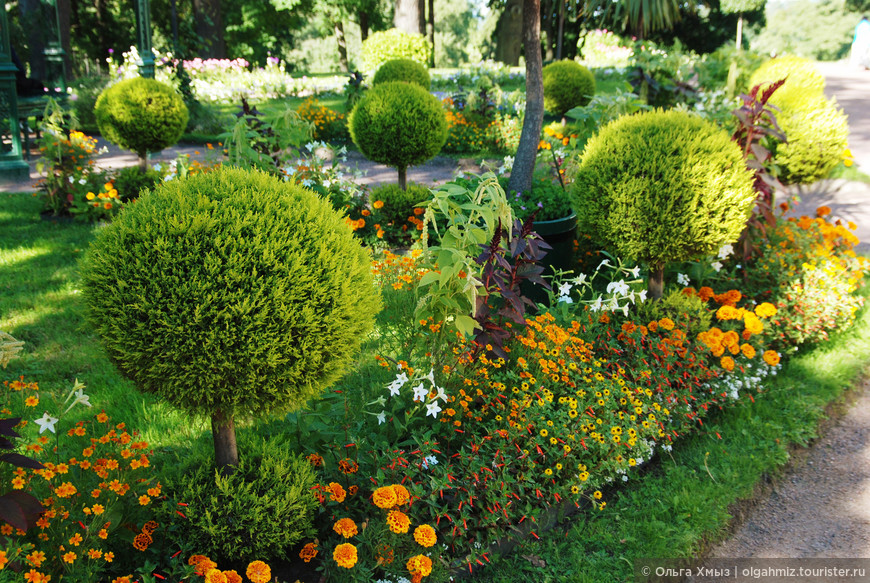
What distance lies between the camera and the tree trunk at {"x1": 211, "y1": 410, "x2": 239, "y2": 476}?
90.0 inches

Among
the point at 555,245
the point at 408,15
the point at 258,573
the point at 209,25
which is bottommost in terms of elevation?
the point at 258,573

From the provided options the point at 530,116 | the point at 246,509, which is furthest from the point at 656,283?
the point at 246,509

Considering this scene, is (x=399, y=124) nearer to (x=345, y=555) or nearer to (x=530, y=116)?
(x=530, y=116)

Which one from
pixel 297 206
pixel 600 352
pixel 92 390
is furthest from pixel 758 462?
pixel 92 390

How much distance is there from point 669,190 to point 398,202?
2.78 m

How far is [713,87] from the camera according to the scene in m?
9.16

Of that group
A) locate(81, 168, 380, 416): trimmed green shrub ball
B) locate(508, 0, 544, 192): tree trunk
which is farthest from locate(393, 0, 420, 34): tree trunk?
locate(81, 168, 380, 416): trimmed green shrub ball

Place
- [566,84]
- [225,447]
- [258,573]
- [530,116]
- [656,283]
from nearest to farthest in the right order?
[258,573]
[225,447]
[656,283]
[530,116]
[566,84]

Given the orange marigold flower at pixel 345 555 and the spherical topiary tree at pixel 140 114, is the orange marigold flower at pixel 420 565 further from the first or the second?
the spherical topiary tree at pixel 140 114

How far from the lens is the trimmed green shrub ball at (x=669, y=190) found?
11.9 feet

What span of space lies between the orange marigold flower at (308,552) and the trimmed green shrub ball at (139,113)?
5727 millimetres

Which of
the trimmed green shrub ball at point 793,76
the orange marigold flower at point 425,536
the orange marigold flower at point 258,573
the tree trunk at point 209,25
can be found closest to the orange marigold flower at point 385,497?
the orange marigold flower at point 425,536

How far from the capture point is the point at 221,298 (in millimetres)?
1936

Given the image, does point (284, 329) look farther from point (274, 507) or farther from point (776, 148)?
point (776, 148)
